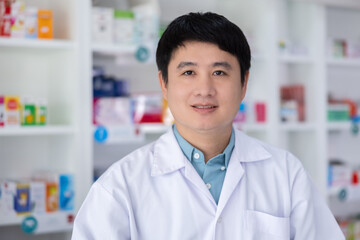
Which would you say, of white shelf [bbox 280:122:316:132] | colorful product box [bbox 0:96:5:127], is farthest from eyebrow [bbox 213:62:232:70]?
white shelf [bbox 280:122:316:132]

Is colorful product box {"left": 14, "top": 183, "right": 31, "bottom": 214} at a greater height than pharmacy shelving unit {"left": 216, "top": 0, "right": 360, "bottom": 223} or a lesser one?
lesser

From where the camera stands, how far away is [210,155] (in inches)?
77.0

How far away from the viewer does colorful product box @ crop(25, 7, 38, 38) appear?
9.32 ft

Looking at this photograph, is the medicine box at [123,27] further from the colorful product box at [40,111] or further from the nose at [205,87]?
the nose at [205,87]

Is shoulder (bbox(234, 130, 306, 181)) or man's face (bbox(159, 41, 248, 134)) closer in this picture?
man's face (bbox(159, 41, 248, 134))

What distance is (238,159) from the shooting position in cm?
195

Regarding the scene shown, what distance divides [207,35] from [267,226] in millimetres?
745

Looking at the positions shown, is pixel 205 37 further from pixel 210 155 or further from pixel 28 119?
pixel 28 119

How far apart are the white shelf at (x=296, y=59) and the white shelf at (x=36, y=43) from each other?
1572 mm

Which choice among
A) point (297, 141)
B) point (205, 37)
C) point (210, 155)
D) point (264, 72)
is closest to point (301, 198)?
point (210, 155)

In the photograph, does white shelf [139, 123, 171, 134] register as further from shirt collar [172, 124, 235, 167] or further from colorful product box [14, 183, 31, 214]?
shirt collar [172, 124, 235, 167]

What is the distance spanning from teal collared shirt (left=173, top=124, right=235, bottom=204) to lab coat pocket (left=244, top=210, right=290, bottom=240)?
15 centimetres

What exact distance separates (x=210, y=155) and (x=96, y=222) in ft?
1.67

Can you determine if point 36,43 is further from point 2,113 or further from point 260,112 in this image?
point 260,112
